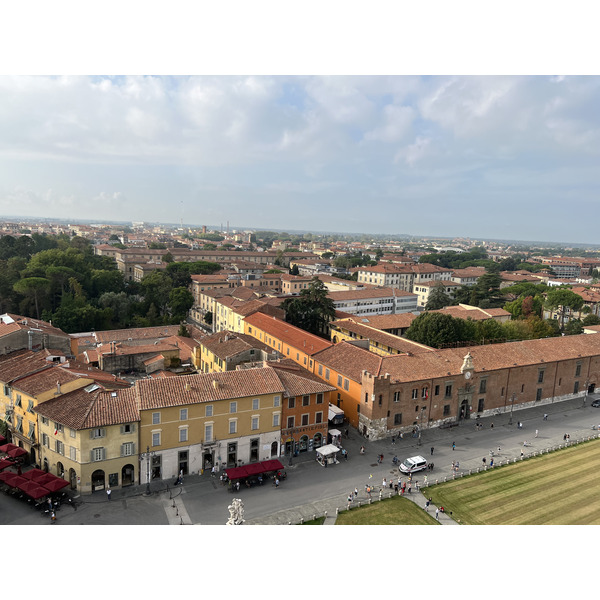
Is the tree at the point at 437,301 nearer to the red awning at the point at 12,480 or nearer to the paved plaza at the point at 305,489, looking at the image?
the paved plaza at the point at 305,489

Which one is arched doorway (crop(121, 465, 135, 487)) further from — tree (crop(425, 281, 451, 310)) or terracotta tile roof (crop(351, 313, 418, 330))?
tree (crop(425, 281, 451, 310))

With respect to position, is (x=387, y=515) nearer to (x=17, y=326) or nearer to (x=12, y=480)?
(x=12, y=480)

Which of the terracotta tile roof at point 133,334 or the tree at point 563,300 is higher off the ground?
the tree at point 563,300

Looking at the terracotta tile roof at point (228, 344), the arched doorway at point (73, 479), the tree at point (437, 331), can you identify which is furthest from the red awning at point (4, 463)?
the tree at point (437, 331)

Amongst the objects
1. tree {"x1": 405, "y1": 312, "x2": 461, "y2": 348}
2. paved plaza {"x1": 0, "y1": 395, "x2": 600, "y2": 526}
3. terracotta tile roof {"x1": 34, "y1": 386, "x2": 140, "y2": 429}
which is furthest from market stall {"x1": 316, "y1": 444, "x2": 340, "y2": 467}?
tree {"x1": 405, "y1": 312, "x2": 461, "y2": 348}

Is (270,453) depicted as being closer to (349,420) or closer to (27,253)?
(349,420)

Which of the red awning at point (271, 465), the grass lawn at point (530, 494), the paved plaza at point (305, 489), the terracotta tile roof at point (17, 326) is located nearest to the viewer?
the paved plaza at point (305, 489)
